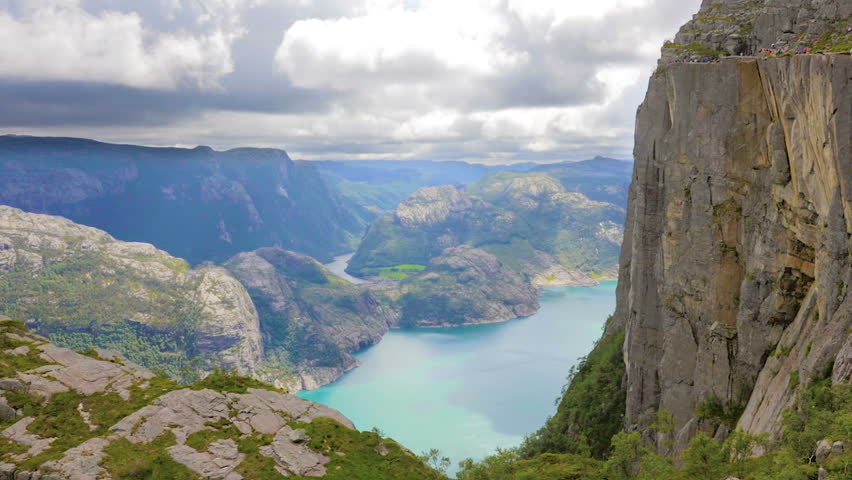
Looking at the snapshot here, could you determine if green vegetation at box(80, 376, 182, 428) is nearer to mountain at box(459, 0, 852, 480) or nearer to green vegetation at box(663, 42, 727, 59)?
mountain at box(459, 0, 852, 480)

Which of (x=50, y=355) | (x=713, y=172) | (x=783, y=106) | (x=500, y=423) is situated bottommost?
(x=500, y=423)

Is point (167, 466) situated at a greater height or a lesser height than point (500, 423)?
greater

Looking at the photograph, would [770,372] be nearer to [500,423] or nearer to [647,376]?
[647,376]

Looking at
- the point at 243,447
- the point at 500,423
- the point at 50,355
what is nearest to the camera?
the point at 243,447

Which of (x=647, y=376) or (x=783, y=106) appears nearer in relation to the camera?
(x=783, y=106)

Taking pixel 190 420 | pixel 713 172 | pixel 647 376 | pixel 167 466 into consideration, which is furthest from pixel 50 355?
pixel 713 172
